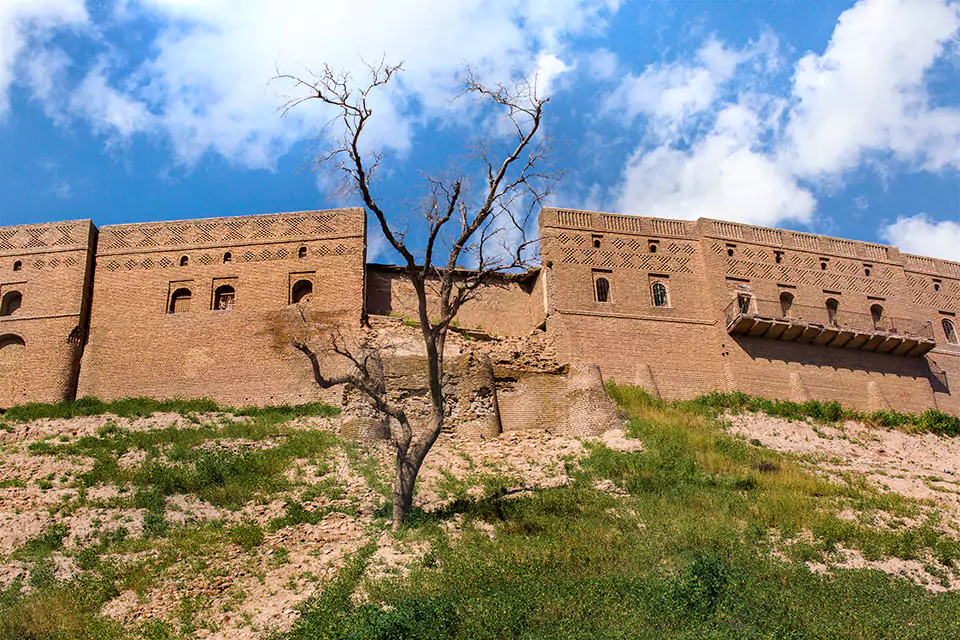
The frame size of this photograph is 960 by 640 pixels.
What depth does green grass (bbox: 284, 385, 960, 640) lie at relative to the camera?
11.7m

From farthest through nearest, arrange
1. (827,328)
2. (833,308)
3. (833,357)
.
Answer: (833,308) < (833,357) < (827,328)

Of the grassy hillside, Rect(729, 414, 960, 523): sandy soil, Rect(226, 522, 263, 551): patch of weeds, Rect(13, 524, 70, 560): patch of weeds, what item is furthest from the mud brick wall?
Rect(13, 524, 70, 560): patch of weeds

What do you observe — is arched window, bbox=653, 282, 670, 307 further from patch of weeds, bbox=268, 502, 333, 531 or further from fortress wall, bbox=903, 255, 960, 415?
patch of weeds, bbox=268, 502, 333, 531

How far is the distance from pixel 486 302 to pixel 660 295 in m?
5.22

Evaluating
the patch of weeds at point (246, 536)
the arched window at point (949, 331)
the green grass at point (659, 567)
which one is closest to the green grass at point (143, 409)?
the patch of weeds at point (246, 536)

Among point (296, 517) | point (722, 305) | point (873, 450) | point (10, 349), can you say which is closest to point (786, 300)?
point (722, 305)

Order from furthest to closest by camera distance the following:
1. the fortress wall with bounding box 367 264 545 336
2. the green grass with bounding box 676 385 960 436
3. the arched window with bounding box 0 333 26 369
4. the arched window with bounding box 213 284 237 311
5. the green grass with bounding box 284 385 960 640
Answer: the fortress wall with bounding box 367 264 545 336
the arched window with bounding box 213 284 237 311
the arched window with bounding box 0 333 26 369
the green grass with bounding box 676 385 960 436
the green grass with bounding box 284 385 960 640

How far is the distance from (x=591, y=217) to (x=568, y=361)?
17.1ft

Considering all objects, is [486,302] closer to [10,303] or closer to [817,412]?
[817,412]

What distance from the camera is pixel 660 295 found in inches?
1097

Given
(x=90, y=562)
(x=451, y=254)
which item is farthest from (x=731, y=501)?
(x=90, y=562)

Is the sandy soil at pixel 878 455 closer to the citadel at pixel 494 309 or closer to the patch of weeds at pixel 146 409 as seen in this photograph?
the citadel at pixel 494 309

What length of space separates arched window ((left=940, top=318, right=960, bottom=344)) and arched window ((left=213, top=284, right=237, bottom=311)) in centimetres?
2252

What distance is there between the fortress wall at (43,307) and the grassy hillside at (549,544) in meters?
4.17
